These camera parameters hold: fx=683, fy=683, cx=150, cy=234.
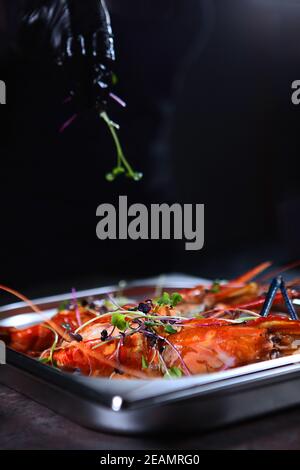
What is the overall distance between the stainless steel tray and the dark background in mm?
1327

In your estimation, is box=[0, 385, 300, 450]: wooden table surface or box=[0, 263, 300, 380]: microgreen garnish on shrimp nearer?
box=[0, 385, 300, 450]: wooden table surface

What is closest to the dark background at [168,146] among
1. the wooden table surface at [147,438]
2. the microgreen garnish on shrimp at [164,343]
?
the microgreen garnish on shrimp at [164,343]

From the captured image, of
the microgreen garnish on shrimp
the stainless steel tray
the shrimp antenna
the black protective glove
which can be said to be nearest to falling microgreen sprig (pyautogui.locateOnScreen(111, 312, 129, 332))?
the microgreen garnish on shrimp

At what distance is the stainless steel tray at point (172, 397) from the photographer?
3.10ft

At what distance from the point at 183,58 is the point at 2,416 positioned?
2034mm

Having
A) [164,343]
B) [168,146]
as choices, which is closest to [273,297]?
[164,343]

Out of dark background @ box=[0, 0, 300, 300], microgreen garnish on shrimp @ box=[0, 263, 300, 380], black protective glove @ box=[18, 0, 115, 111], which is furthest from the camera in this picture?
dark background @ box=[0, 0, 300, 300]

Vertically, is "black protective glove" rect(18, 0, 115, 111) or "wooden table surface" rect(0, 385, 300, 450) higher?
"black protective glove" rect(18, 0, 115, 111)

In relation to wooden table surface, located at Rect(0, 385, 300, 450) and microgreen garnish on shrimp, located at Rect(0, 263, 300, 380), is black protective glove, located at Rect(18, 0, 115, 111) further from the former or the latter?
wooden table surface, located at Rect(0, 385, 300, 450)

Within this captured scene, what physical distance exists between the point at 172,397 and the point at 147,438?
8 cm

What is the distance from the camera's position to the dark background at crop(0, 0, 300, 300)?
8.20 ft

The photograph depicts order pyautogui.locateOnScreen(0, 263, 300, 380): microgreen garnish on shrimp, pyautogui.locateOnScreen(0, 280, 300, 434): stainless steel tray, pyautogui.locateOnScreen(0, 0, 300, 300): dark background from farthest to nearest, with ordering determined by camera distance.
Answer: pyautogui.locateOnScreen(0, 0, 300, 300): dark background
pyautogui.locateOnScreen(0, 263, 300, 380): microgreen garnish on shrimp
pyautogui.locateOnScreen(0, 280, 300, 434): stainless steel tray

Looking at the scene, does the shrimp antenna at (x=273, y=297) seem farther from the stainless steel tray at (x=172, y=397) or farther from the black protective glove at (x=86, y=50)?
the black protective glove at (x=86, y=50)

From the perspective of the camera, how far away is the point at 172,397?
954 millimetres
